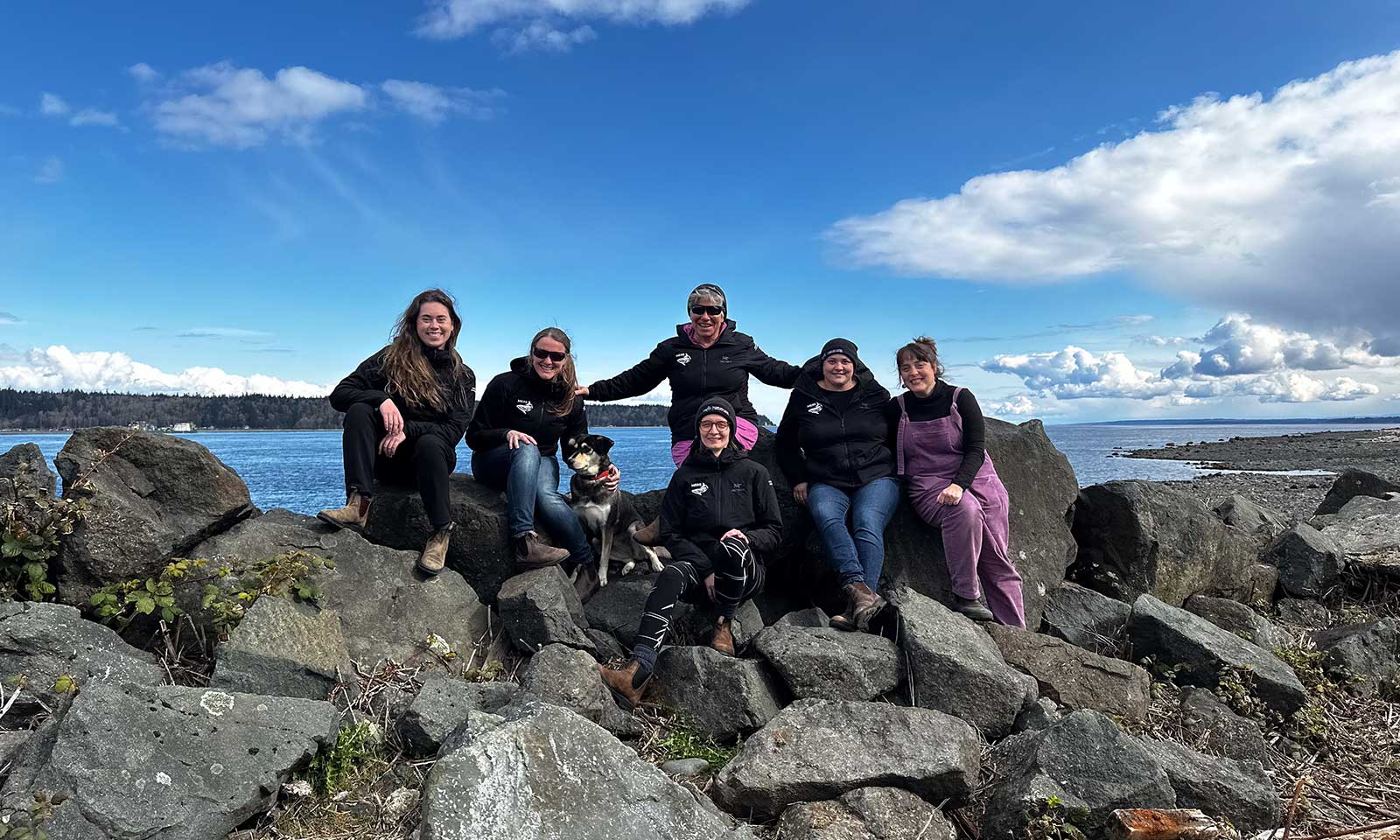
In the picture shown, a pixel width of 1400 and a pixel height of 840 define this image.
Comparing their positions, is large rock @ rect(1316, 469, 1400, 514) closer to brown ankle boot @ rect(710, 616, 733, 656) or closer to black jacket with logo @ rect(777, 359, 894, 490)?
black jacket with logo @ rect(777, 359, 894, 490)

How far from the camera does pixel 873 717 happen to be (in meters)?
5.25

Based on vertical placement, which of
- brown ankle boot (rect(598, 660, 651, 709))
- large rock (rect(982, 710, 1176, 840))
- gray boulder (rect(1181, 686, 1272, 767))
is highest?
brown ankle boot (rect(598, 660, 651, 709))

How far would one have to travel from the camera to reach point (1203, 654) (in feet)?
22.6

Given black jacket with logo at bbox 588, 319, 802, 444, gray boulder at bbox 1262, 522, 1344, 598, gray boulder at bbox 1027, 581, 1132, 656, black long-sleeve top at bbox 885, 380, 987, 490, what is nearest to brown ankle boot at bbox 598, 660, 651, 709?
black jacket with logo at bbox 588, 319, 802, 444

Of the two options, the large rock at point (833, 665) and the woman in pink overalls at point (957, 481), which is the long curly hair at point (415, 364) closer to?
the large rock at point (833, 665)

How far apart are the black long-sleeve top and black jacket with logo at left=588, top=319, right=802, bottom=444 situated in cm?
114

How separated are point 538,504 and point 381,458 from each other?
1.56 m

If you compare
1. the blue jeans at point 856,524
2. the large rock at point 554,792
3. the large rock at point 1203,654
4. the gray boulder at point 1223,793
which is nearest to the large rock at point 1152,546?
the large rock at point 1203,654

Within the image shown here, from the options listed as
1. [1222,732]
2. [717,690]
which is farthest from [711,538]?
[1222,732]

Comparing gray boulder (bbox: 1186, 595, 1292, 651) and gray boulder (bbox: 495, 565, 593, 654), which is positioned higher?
gray boulder (bbox: 495, 565, 593, 654)

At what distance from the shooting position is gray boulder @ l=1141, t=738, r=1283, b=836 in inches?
192

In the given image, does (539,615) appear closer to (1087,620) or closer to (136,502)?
(136,502)

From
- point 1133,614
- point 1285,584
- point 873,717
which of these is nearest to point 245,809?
point 873,717

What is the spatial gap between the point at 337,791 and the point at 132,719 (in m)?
1.21
